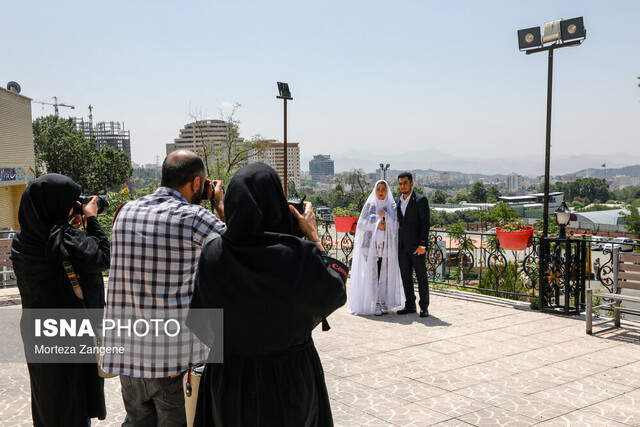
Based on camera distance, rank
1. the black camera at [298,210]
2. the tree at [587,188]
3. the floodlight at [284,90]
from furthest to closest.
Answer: the tree at [587,188], the floodlight at [284,90], the black camera at [298,210]

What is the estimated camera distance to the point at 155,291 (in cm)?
257

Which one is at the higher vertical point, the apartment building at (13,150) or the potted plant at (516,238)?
the apartment building at (13,150)

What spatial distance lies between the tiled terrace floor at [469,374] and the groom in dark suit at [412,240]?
351 millimetres

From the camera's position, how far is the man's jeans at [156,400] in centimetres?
257

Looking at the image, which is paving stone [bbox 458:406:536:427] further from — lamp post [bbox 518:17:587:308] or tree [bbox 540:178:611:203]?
tree [bbox 540:178:611:203]

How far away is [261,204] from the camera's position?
2012 millimetres

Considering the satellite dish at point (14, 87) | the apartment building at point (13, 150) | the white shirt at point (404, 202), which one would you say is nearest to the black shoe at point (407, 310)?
the white shirt at point (404, 202)

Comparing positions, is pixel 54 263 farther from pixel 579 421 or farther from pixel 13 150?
pixel 13 150

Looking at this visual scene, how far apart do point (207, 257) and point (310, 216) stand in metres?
0.49

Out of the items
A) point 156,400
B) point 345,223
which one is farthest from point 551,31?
point 156,400

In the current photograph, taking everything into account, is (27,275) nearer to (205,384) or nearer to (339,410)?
(205,384)

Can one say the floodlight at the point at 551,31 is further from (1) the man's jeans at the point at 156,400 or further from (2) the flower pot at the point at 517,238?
(1) the man's jeans at the point at 156,400

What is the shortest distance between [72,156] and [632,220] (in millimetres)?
54637

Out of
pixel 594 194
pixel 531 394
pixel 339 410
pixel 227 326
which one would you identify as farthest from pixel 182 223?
pixel 594 194
